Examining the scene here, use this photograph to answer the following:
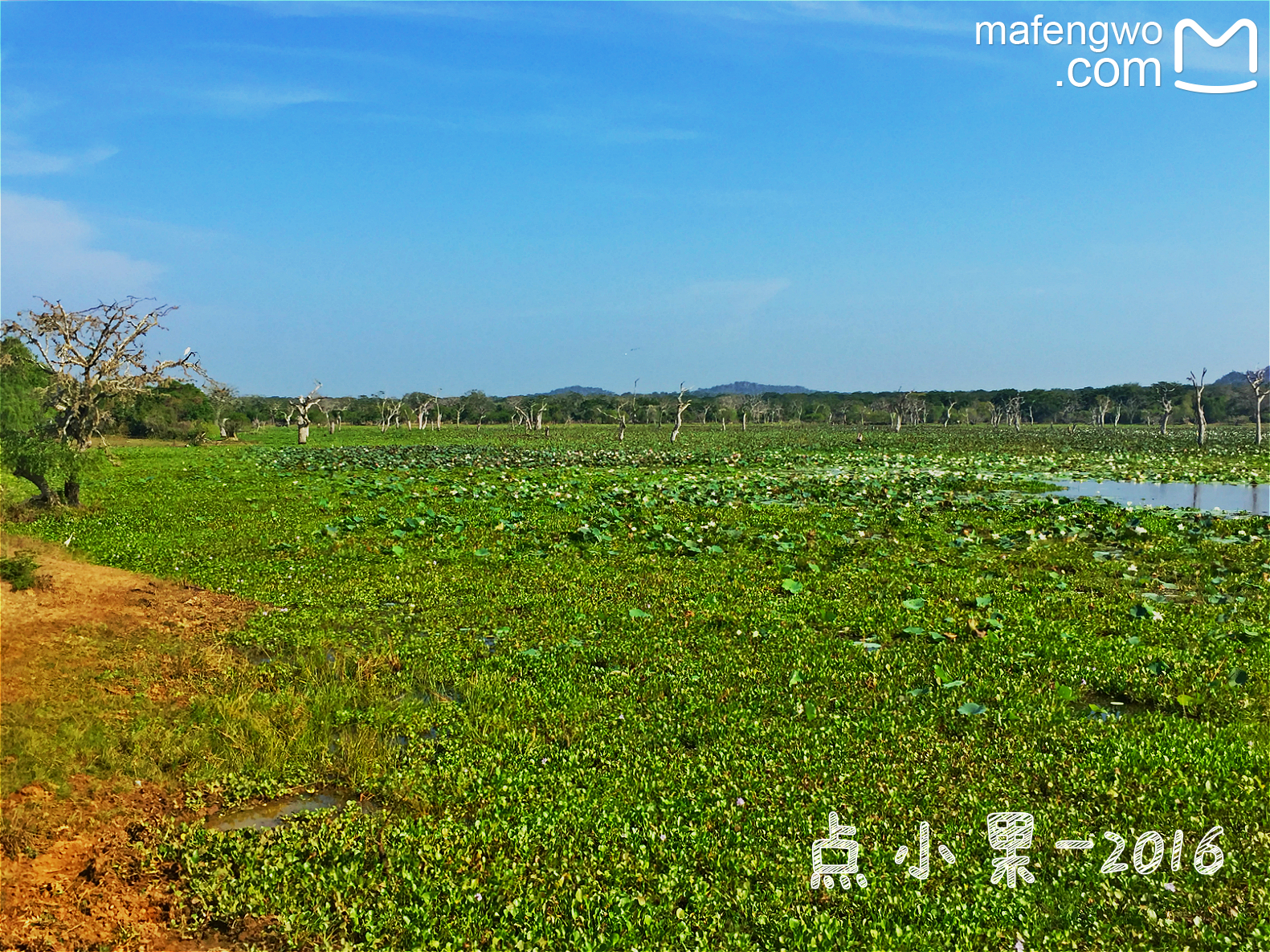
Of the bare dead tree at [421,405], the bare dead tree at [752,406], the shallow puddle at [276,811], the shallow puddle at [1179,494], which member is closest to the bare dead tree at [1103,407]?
the bare dead tree at [752,406]

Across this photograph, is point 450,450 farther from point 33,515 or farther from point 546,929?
point 546,929

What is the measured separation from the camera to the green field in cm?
494

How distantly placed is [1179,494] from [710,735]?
2526 cm

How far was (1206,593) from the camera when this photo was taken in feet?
39.5

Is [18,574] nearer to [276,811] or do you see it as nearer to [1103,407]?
[276,811]

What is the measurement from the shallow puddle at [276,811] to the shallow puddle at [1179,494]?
72.3 ft

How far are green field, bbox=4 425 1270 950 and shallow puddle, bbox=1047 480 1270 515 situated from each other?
7.18 m

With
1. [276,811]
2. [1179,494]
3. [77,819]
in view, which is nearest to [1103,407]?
[1179,494]

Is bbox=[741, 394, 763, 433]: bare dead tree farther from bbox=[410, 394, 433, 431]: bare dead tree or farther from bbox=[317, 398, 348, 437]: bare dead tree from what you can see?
bbox=[317, 398, 348, 437]: bare dead tree

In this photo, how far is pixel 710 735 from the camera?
727 centimetres

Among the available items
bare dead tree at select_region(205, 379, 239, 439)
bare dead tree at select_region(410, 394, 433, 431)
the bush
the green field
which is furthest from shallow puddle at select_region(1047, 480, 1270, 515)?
bare dead tree at select_region(410, 394, 433, 431)

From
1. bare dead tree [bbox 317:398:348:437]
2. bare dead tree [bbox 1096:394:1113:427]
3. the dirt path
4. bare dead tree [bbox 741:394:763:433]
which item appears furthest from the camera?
bare dead tree [bbox 741:394:763:433]

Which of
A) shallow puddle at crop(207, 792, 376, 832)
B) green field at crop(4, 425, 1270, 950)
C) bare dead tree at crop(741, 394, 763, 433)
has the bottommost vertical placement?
shallow puddle at crop(207, 792, 376, 832)

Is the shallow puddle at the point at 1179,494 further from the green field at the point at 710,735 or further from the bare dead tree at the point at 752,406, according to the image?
the bare dead tree at the point at 752,406
